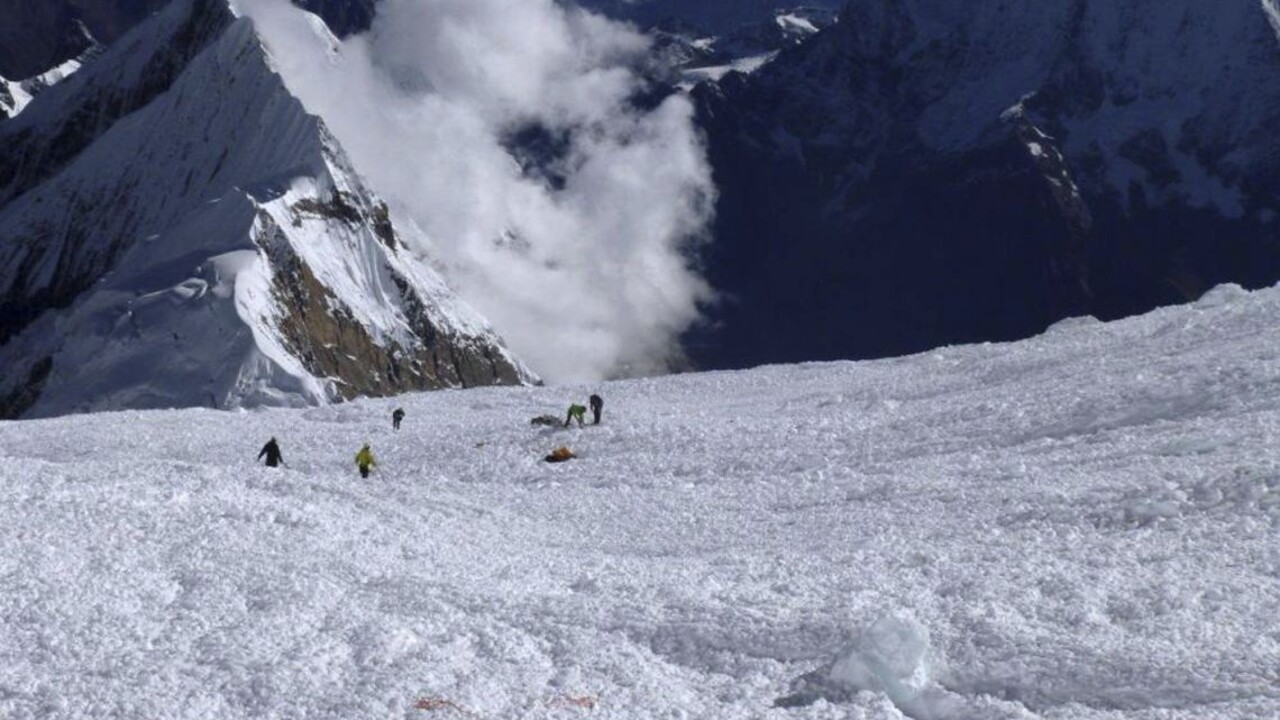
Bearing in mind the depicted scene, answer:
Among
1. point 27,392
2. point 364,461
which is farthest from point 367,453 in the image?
point 27,392

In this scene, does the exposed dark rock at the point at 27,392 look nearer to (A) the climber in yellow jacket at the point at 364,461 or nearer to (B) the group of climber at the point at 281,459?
(B) the group of climber at the point at 281,459

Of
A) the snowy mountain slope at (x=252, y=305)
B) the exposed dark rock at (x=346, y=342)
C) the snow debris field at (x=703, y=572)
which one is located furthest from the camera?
the exposed dark rock at (x=346, y=342)

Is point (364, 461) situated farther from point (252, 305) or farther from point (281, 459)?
point (252, 305)

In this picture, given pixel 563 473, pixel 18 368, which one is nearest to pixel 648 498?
pixel 563 473

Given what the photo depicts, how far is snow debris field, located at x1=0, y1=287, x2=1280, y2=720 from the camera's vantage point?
2069 cm

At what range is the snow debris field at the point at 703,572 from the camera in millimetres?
20688

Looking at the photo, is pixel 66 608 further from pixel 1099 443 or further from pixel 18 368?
pixel 18 368

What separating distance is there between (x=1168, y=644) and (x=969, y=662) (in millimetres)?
2626

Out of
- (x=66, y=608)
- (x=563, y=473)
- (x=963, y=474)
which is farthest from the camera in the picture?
(x=563, y=473)

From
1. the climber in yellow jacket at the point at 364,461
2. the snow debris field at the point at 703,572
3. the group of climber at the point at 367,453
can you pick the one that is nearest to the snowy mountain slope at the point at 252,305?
the group of climber at the point at 367,453

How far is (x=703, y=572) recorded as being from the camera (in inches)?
1091

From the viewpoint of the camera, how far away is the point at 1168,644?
22.0 meters

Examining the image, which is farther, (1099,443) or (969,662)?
(1099,443)

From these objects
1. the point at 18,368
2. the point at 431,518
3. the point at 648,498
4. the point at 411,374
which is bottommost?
the point at 431,518
